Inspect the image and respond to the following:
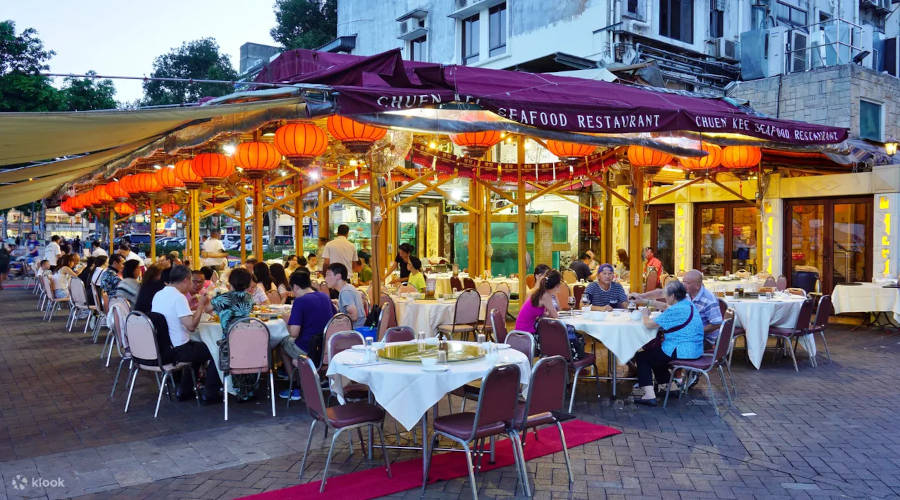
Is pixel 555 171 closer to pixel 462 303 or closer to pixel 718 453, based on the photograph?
pixel 462 303

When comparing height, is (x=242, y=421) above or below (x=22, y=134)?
below

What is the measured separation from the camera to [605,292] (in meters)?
8.14

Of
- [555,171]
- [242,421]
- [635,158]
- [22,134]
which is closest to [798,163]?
[555,171]

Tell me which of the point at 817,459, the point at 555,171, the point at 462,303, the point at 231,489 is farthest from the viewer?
the point at 555,171

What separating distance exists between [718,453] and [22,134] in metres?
5.89

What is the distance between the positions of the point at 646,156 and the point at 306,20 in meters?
28.6

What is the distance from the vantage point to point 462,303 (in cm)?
919

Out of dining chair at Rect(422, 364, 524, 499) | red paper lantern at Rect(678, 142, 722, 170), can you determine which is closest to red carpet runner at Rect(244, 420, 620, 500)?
dining chair at Rect(422, 364, 524, 499)

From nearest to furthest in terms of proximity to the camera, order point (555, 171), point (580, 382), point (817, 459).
A: point (817, 459) < point (580, 382) < point (555, 171)

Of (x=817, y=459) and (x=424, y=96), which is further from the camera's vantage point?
(x=424, y=96)

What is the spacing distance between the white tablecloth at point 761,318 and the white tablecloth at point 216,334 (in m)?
5.87

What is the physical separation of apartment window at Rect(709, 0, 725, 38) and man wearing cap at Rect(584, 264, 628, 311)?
13166mm

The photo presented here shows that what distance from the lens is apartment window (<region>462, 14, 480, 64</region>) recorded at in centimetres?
2083

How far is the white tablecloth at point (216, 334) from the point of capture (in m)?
6.84
